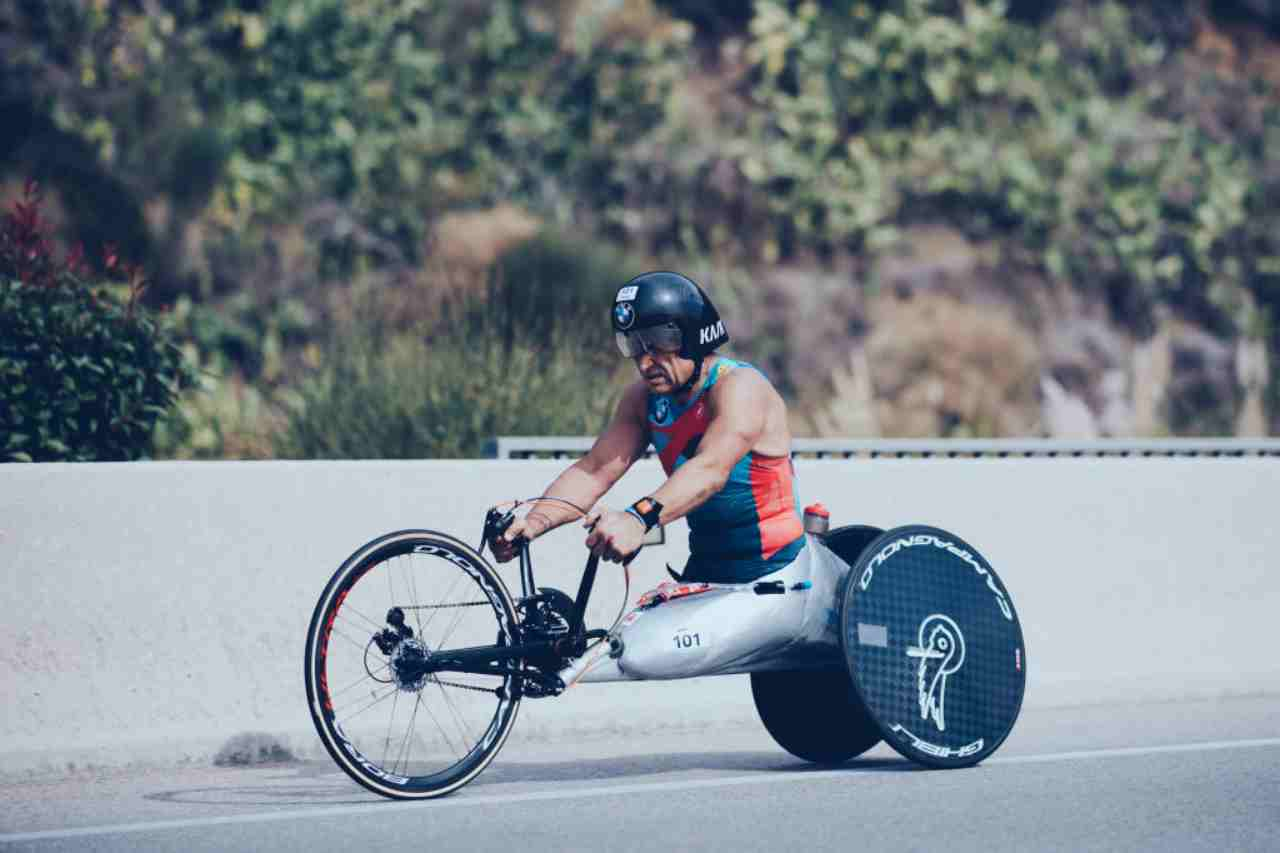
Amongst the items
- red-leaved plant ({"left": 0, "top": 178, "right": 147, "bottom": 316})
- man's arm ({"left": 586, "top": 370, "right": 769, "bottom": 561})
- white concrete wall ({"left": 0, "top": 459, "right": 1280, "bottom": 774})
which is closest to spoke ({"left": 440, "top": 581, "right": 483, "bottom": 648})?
white concrete wall ({"left": 0, "top": 459, "right": 1280, "bottom": 774})

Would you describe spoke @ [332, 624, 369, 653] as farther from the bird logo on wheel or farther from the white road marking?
the bird logo on wheel

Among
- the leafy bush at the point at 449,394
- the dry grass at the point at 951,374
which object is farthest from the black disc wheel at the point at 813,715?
the dry grass at the point at 951,374

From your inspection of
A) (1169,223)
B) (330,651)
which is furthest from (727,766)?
(1169,223)

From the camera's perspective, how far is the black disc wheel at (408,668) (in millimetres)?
7039

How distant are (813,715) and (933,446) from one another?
2.92 metres

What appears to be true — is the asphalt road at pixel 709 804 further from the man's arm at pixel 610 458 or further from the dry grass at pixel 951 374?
the dry grass at pixel 951 374

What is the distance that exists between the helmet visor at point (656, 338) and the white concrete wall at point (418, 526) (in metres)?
1.76

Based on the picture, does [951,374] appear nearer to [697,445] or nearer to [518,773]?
[518,773]

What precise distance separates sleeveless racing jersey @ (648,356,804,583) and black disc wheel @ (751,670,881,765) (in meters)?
0.75

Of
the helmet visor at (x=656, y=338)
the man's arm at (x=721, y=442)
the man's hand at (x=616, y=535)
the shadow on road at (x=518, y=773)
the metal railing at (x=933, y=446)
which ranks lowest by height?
the shadow on road at (x=518, y=773)

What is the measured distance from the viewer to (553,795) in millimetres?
7434

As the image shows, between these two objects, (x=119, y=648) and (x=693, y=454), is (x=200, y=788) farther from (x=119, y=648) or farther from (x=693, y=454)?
(x=693, y=454)

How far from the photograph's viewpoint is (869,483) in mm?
10008

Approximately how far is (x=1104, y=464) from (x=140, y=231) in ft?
37.7
